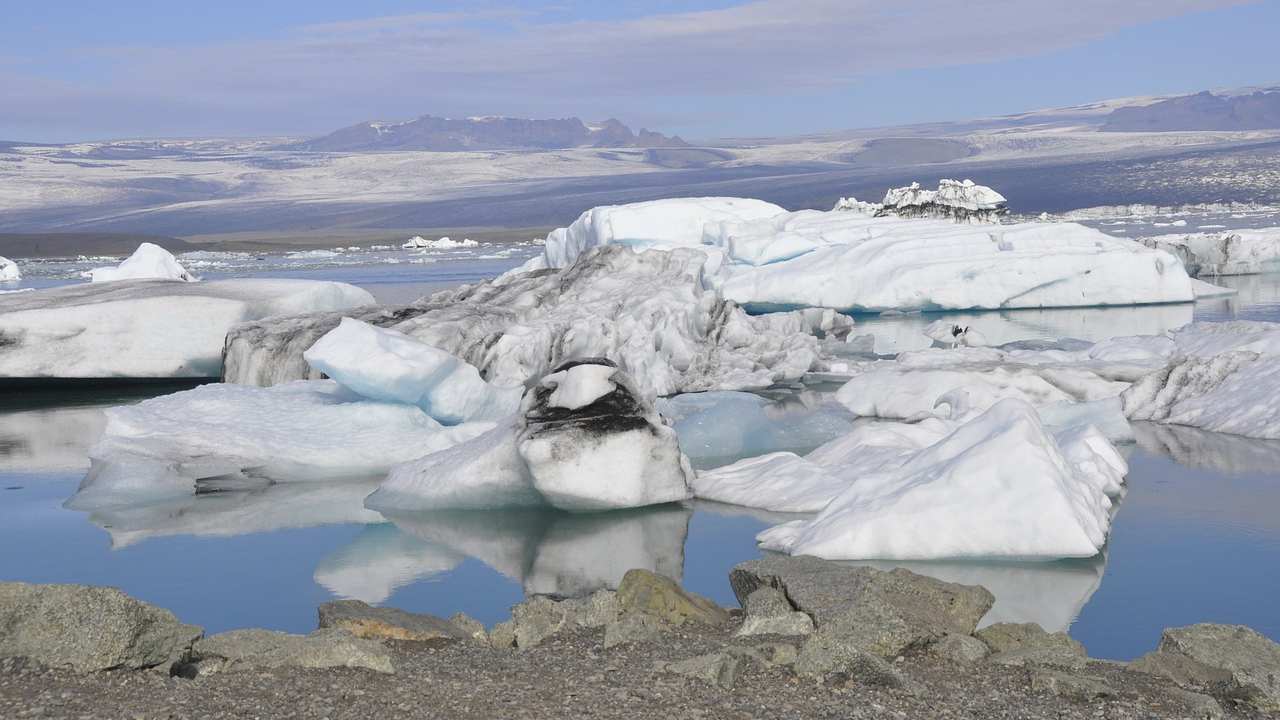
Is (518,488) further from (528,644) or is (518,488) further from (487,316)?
(487,316)

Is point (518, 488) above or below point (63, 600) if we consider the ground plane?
below

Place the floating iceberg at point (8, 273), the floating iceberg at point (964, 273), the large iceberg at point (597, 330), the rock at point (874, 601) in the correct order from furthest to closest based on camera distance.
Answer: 1. the floating iceberg at point (8, 273)
2. the floating iceberg at point (964, 273)
3. the large iceberg at point (597, 330)
4. the rock at point (874, 601)

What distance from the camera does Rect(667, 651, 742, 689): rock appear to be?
360 centimetres

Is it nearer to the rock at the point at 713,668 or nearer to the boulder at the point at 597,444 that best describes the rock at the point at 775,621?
the rock at the point at 713,668

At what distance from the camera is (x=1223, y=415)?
8328 mm

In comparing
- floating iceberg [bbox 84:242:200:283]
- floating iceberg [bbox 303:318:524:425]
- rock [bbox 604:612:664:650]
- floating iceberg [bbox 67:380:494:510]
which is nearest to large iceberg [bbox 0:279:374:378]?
floating iceberg [bbox 67:380:494:510]

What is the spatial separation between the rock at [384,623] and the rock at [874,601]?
1101 millimetres

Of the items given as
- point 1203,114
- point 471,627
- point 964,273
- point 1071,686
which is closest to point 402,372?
point 471,627

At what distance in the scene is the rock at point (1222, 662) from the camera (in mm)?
3553

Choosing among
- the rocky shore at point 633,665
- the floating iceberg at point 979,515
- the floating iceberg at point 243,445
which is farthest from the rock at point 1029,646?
the floating iceberg at point 243,445

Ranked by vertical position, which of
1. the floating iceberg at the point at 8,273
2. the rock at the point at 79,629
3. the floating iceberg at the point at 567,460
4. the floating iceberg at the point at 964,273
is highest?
the rock at the point at 79,629

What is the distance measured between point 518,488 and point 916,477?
2.07m

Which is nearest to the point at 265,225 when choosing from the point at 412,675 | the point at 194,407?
the point at 194,407

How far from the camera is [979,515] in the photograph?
5.44 m
